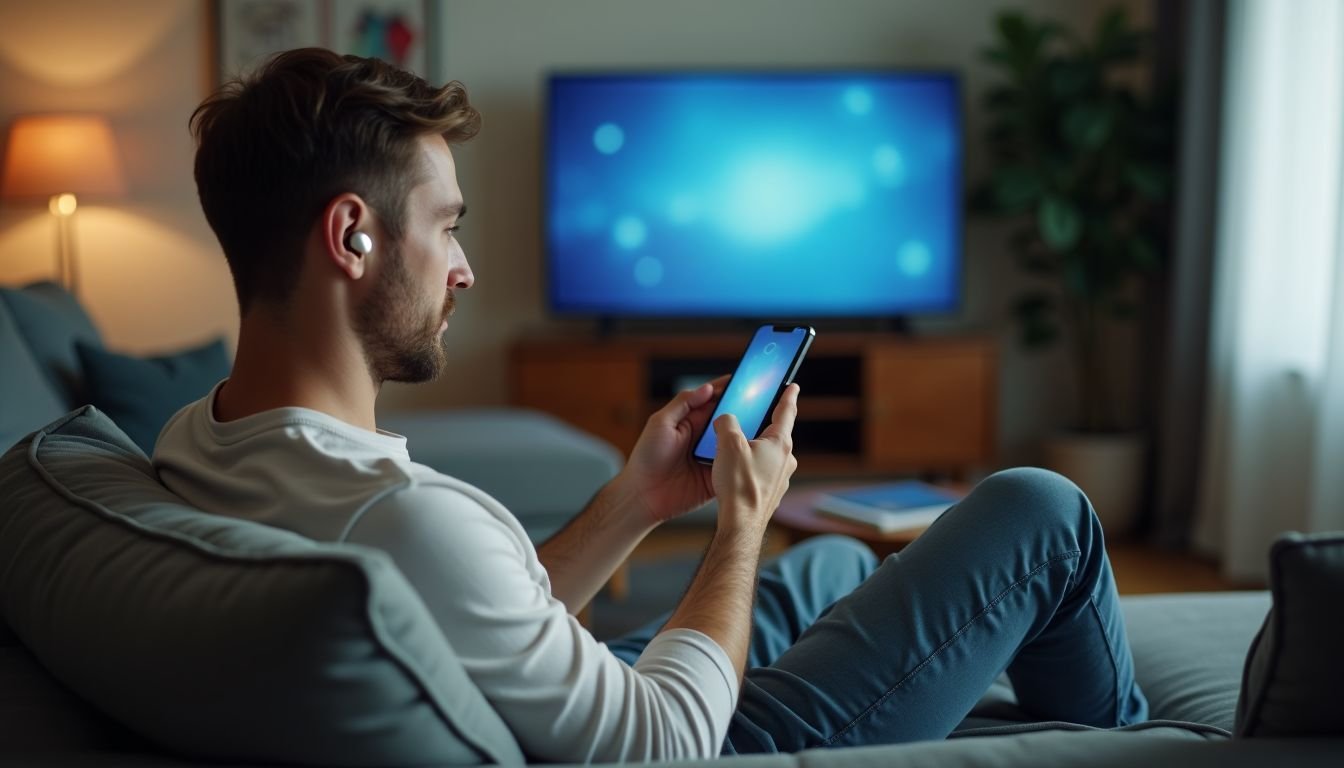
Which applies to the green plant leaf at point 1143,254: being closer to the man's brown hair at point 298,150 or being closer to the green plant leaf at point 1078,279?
the green plant leaf at point 1078,279

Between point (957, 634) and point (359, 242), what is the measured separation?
640 mm

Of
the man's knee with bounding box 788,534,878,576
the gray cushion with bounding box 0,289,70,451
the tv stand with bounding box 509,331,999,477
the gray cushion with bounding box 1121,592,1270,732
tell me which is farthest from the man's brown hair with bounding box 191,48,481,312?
the tv stand with bounding box 509,331,999,477

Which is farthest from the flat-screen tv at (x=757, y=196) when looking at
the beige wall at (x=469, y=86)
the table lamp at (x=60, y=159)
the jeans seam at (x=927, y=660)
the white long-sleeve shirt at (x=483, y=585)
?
the white long-sleeve shirt at (x=483, y=585)

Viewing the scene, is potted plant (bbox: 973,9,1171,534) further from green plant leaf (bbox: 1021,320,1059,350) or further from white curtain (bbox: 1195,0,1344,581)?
white curtain (bbox: 1195,0,1344,581)

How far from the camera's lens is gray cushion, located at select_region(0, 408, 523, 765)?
769mm

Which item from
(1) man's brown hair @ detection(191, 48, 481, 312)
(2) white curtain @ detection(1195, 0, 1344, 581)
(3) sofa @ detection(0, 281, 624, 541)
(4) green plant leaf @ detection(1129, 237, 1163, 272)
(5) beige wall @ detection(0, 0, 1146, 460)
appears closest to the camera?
(1) man's brown hair @ detection(191, 48, 481, 312)

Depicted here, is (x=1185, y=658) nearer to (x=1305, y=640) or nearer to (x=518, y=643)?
(x=1305, y=640)

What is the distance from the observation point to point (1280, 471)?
11.8ft

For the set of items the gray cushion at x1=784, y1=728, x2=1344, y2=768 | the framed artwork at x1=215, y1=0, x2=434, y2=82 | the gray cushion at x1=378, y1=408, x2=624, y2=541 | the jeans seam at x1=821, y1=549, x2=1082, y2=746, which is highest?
the framed artwork at x1=215, y1=0, x2=434, y2=82

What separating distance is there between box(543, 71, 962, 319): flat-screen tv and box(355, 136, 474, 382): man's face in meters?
3.16

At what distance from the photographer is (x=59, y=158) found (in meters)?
4.02

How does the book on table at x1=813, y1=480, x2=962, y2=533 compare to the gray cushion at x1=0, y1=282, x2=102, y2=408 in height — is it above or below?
below

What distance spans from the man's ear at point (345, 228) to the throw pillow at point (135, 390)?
69.7 inches

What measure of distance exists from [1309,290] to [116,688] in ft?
11.2
